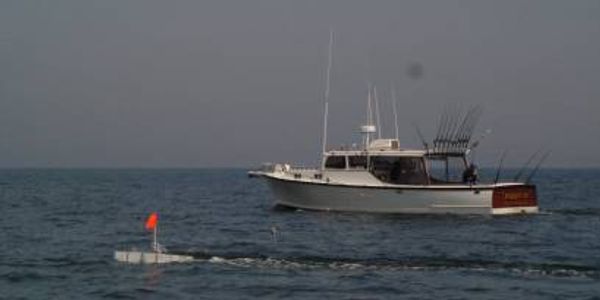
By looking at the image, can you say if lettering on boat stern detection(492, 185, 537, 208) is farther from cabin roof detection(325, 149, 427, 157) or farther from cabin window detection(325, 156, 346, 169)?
cabin window detection(325, 156, 346, 169)

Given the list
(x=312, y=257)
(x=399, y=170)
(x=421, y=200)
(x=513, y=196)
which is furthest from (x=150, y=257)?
(x=513, y=196)

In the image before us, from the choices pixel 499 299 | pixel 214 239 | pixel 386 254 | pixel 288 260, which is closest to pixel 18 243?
pixel 214 239

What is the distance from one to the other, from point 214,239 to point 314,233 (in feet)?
11.7

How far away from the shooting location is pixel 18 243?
28.3 meters

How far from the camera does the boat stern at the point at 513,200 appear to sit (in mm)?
37156

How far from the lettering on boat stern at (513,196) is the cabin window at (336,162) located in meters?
6.26

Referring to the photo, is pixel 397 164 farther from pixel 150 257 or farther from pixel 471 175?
pixel 150 257

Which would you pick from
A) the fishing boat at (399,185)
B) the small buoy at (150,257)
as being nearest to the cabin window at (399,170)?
the fishing boat at (399,185)

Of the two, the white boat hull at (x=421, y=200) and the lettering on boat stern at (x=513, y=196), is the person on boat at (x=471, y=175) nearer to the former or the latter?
the white boat hull at (x=421, y=200)

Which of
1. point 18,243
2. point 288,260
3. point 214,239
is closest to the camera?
point 288,260

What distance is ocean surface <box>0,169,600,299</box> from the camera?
19328mm

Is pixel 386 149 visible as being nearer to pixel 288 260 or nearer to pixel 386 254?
pixel 386 254

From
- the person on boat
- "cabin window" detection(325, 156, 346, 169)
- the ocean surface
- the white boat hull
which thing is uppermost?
"cabin window" detection(325, 156, 346, 169)

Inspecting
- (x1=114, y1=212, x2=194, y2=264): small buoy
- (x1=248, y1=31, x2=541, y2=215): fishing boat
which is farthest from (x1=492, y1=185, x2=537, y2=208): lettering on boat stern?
(x1=114, y1=212, x2=194, y2=264): small buoy
